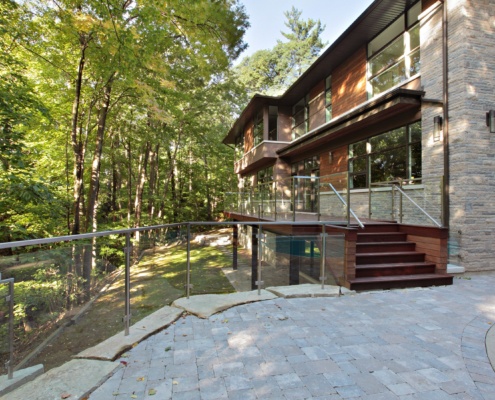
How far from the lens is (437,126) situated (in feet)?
20.4

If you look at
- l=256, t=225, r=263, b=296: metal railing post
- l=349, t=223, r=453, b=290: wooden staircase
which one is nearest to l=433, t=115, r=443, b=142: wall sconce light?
l=349, t=223, r=453, b=290: wooden staircase

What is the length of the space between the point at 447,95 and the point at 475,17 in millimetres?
1657

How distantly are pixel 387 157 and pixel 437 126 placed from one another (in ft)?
6.30

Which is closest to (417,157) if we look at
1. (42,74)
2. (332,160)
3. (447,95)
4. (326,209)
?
(447,95)

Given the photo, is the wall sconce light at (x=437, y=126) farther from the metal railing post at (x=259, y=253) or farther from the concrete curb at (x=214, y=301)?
the concrete curb at (x=214, y=301)

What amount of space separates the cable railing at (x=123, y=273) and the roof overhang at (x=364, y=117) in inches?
153

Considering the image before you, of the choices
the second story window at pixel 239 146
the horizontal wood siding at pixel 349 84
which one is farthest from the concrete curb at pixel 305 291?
the second story window at pixel 239 146

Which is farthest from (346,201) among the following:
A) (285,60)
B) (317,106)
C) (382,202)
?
(285,60)

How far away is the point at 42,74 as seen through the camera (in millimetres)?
8812

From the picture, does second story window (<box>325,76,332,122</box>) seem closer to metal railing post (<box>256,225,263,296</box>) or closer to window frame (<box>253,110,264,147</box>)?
window frame (<box>253,110,264,147</box>)

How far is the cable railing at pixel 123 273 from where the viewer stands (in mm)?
2201

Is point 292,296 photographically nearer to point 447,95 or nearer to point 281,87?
point 447,95

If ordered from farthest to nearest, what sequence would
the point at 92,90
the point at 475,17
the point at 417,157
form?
the point at 92,90
the point at 417,157
the point at 475,17

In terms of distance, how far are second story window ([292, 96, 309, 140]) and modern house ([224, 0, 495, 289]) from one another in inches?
150
